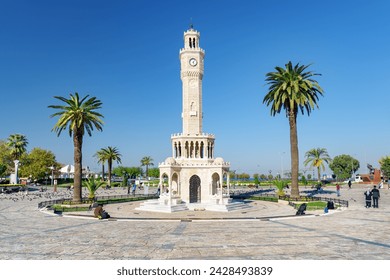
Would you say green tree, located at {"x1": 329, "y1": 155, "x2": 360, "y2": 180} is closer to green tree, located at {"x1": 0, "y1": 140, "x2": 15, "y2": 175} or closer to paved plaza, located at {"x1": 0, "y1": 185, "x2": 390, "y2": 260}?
paved plaza, located at {"x1": 0, "y1": 185, "x2": 390, "y2": 260}

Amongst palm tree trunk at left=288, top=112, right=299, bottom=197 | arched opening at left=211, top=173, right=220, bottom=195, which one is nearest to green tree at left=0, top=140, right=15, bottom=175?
arched opening at left=211, top=173, right=220, bottom=195

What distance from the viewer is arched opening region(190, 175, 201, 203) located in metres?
40.4

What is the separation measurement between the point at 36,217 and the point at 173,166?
16.4m

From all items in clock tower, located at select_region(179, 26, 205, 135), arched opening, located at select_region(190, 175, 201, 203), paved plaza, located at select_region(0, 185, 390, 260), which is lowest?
paved plaza, located at select_region(0, 185, 390, 260)

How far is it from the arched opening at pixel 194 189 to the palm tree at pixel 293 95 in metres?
12.3

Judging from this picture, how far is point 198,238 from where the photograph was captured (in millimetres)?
17797

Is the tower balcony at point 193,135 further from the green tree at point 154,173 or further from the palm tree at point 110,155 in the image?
the green tree at point 154,173

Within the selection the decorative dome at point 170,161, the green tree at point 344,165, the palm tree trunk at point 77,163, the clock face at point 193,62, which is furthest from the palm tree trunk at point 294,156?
the green tree at point 344,165

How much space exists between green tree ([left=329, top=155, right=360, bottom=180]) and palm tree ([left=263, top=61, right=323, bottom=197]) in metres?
87.8

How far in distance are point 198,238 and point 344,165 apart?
117m

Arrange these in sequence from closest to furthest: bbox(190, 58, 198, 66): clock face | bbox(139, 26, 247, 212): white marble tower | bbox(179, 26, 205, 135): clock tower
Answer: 1. bbox(139, 26, 247, 212): white marble tower
2. bbox(179, 26, 205, 135): clock tower
3. bbox(190, 58, 198, 66): clock face

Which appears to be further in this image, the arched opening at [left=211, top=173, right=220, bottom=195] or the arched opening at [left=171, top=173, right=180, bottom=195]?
the arched opening at [left=211, top=173, right=220, bottom=195]

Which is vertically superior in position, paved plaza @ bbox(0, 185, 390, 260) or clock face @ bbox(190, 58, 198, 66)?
clock face @ bbox(190, 58, 198, 66)
